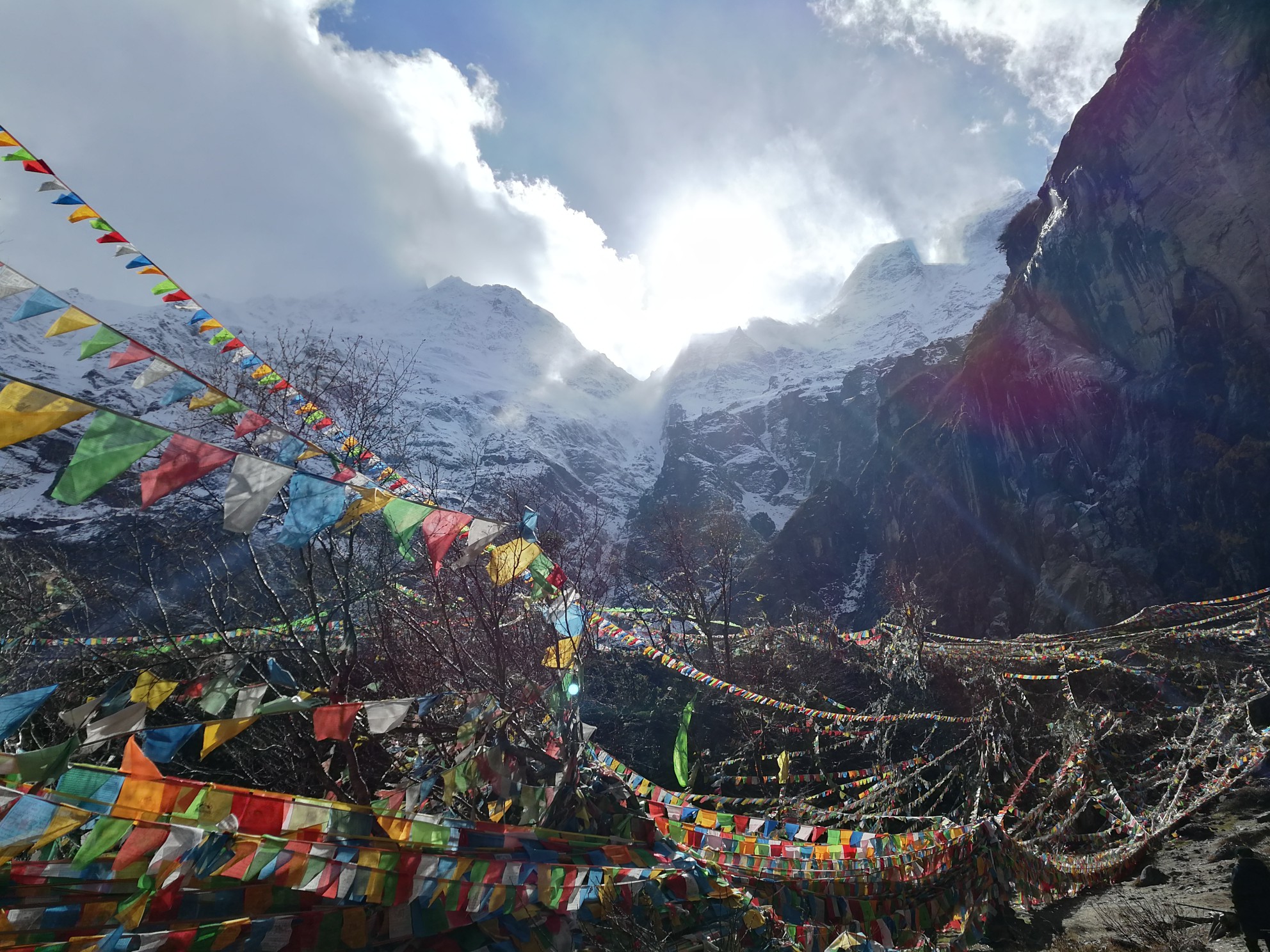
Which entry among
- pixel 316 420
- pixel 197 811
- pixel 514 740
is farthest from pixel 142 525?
pixel 197 811

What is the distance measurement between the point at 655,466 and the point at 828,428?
2109 inches

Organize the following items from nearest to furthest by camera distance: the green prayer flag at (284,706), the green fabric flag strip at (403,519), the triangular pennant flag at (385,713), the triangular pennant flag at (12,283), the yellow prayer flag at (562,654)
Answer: the green prayer flag at (284,706) < the triangular pennant flag at (12,283) < the triangular pennant flag at (385,713) < the green fabric flag strip at (403,519) < the yellow prayer flag at (562,654)

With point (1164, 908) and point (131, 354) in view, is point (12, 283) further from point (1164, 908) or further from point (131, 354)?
point (1164, 908)

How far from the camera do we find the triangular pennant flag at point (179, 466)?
3480mm

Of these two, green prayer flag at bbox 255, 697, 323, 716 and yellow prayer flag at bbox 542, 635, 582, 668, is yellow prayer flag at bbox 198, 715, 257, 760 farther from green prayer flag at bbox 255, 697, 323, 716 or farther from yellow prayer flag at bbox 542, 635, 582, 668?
yellow prayer flag at bbox 542, 635, 582, 668

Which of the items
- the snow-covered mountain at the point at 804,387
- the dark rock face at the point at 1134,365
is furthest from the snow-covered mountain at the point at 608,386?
the dark rock face at the point at 1134,365

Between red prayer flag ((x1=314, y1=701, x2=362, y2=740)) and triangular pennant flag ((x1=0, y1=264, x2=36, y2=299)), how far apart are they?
3.40 metres

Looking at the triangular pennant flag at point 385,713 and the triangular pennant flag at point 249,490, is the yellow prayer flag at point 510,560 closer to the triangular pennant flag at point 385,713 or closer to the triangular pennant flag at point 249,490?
the triangular pennant flag at point 385,713

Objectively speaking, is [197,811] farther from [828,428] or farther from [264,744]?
[828,428]

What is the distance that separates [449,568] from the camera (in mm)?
8203

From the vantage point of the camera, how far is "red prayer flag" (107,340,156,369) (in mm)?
4441

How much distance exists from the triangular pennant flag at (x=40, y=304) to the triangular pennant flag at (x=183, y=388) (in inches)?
30.1

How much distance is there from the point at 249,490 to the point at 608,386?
17898 centimetres

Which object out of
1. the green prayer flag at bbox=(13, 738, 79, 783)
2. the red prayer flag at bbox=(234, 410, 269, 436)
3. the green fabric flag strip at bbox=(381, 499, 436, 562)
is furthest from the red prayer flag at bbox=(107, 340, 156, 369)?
the green prayer flag at bbox=(13, 738, 79, 783)
